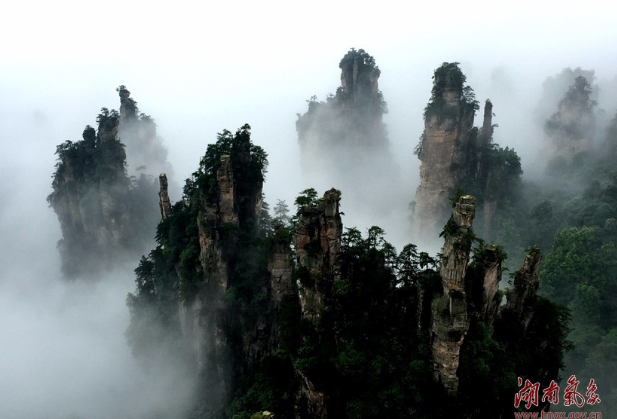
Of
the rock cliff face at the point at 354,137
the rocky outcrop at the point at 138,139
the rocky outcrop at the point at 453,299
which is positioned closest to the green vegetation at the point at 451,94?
the rock cliff face at the point at 354,137

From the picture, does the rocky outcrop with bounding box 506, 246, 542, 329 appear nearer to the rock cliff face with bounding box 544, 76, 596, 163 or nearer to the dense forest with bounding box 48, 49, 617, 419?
the dense forest with bounding box 48, 49, 617, 419

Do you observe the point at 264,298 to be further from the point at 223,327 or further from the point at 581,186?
the point at 581,186

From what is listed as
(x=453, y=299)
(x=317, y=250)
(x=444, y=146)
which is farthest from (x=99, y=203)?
(x=453, y=299)

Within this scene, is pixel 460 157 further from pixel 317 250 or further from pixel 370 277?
pixel 317 250

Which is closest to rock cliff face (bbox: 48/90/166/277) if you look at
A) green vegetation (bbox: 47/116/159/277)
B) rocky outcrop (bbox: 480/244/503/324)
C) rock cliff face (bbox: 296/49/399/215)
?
green vegetation (bbox: 47/116/159/277)

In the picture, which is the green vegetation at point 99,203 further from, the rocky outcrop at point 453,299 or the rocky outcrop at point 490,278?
the rocky outcrop at point 490,278

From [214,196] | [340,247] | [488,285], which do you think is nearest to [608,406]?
[488,285]
